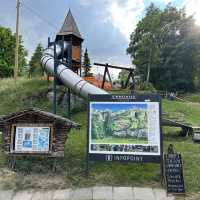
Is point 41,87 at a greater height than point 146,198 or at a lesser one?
greater

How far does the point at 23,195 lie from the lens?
26.7ft

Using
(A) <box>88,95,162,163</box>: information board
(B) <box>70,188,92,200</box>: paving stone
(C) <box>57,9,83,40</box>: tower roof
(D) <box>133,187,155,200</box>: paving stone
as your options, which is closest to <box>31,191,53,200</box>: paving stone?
(B) <box>70,188,92,200</box>: paving stone

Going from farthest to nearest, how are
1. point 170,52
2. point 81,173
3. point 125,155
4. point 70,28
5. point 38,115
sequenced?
point 170,52 < point 70,28 < point 38,115 < point 81,173 < point 125,155

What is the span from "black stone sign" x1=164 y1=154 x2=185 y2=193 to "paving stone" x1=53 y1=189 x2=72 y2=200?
2327 mm

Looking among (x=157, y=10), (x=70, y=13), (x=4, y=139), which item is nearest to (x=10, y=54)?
(x=157, y=10)

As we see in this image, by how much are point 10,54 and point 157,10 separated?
21.9 m

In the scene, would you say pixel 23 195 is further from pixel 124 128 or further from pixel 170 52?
pixel 170 52

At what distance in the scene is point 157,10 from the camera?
47.8 m

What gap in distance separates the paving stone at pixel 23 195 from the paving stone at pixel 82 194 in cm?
102

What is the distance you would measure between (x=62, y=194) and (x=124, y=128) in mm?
2257

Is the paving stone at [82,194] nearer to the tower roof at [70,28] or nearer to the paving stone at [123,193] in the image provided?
the paving stone at [123,193]

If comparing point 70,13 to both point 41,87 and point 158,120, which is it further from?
point 158,120

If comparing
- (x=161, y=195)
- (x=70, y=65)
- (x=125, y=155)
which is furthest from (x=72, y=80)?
(x=161, y=195)

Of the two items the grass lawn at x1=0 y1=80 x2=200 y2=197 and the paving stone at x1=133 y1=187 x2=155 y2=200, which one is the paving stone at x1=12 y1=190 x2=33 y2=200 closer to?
the grass lawn at x1=0 y1=80 x2=200 y2=197
